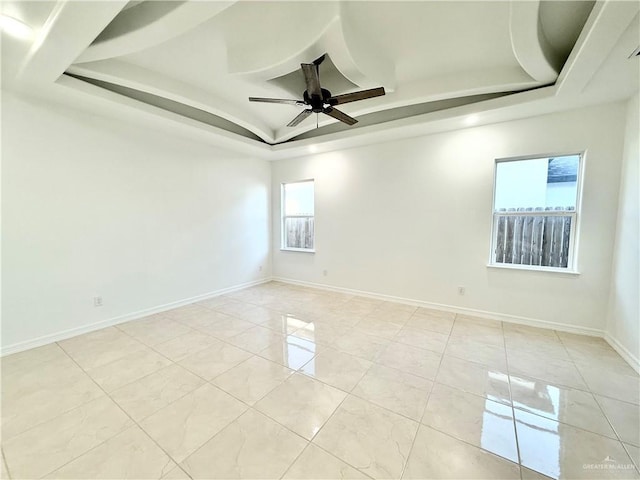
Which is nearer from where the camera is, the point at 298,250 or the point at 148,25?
the point at 148,25

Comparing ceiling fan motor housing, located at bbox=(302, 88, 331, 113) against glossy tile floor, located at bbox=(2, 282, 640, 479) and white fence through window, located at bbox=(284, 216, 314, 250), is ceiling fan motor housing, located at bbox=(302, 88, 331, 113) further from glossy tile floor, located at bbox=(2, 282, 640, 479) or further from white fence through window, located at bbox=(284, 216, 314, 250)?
white fence through window, located at bbox=(284, 216, 314, 250)

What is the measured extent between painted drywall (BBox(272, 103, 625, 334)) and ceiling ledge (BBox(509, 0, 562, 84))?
84 centimetres

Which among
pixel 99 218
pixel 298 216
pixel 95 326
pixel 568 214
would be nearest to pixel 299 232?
pixel 298 216

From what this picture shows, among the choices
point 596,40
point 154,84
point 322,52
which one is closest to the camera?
point 596,40

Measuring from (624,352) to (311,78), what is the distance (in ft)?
13.3

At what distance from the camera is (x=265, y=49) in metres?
2.27

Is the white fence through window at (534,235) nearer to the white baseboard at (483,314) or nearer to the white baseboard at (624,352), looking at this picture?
the white baseboard at (483,314)

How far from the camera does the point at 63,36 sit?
1.79m

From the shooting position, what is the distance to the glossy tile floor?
142 centimetres

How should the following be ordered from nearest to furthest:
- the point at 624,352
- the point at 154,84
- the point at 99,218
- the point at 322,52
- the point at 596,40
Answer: the point at 596,40
the point at 322,52
the point at 624,352
the point at 154,84
the point at 99,218

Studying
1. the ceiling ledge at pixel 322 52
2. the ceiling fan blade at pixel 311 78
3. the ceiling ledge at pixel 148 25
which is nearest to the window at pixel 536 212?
the ceiling ledge at pixel 322 52

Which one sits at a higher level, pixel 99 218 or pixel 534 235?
pixel 99 218

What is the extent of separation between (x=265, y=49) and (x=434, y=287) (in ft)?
12.1

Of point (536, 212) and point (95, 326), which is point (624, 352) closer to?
point (536, 212)
